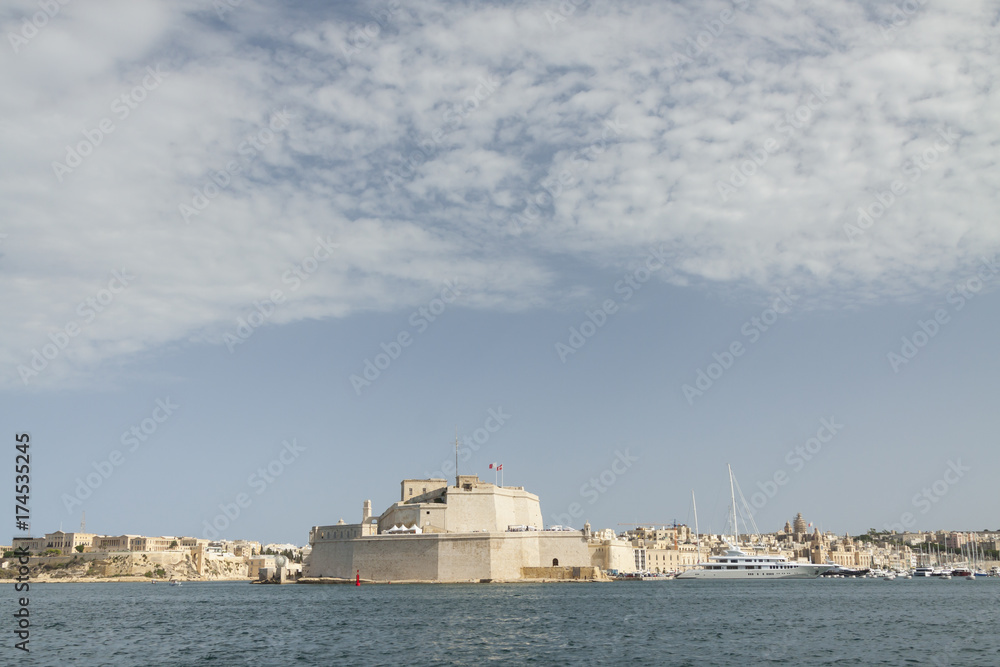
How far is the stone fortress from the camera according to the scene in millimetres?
57094

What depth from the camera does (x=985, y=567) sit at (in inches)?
4751

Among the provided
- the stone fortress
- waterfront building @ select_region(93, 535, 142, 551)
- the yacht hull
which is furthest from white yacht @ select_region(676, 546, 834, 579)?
waterfront building @ select_region(93, 535, 142, 551)

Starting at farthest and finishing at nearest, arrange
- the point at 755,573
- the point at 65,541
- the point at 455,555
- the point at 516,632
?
the point at 65,541, the point at 755,573, the point at 455,555, the point at 516,632

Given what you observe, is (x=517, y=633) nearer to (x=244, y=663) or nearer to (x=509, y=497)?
(x=244, y=663)

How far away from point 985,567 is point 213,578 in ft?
360

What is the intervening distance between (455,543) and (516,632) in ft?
101

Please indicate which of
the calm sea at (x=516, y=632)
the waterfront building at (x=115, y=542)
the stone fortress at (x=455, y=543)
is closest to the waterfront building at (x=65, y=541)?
the waterfront building at (x=115, y=542)

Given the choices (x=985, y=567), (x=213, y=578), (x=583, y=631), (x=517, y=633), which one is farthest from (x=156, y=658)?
(x=985, y=567)

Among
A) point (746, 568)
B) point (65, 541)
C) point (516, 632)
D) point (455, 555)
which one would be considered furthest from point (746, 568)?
point (65, 541)

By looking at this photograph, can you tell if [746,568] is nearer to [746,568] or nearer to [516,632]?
[746,568]

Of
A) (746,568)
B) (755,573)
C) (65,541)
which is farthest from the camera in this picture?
(65,541)

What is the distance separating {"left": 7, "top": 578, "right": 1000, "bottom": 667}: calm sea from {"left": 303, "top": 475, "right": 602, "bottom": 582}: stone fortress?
12.0 meters

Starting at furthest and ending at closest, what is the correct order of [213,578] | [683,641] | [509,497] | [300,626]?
1. [213,578]
2. [509,497]
3. [300,626]
4. [683,641]

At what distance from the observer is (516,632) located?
27.1m
